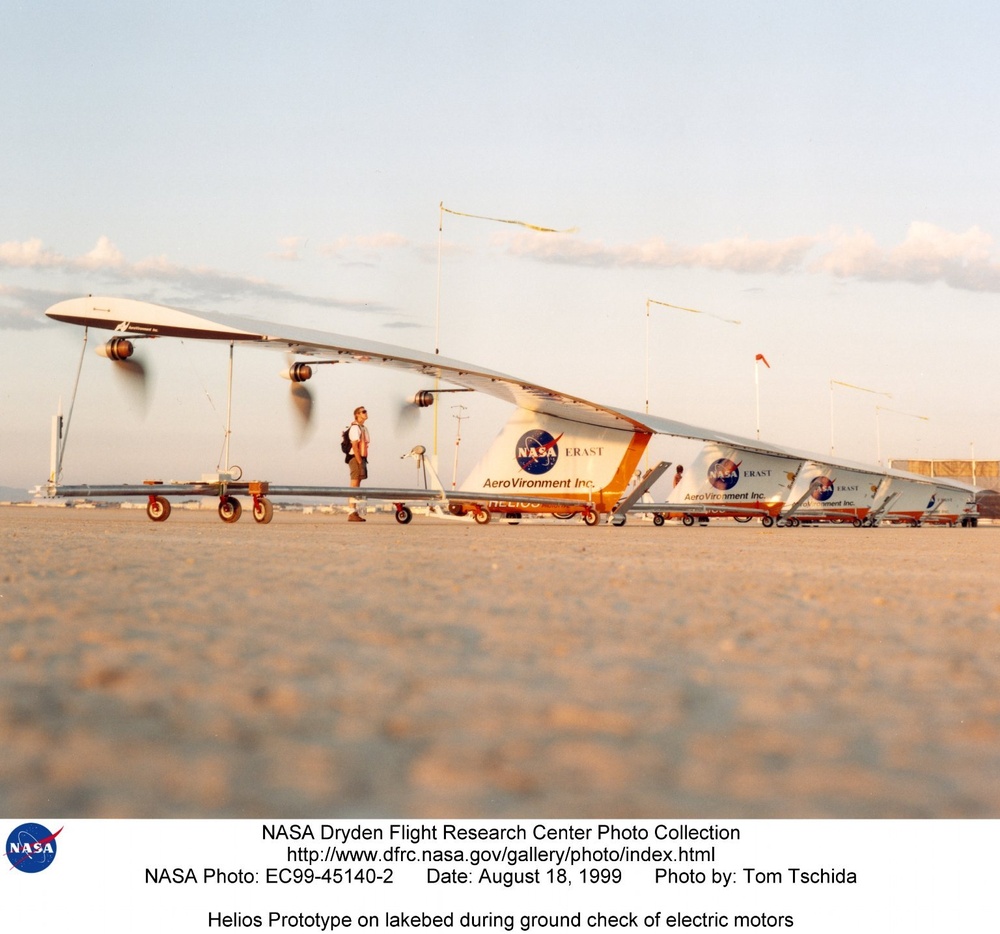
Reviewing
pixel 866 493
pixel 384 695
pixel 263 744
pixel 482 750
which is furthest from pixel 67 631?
pixel 866 493

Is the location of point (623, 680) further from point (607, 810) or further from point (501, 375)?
point (501, 375)

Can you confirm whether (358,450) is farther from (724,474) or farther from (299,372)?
(724,474)

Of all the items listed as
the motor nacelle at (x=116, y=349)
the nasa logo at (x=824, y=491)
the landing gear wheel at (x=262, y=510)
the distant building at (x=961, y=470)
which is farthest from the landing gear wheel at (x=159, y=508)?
the distant building at (x=961, y=470)

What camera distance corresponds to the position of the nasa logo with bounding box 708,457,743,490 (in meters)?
33.4

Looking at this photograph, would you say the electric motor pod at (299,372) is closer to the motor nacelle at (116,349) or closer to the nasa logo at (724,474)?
the motor nacelle at (116,349)

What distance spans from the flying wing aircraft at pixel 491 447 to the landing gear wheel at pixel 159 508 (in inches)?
0.6

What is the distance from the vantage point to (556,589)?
426 centimetres

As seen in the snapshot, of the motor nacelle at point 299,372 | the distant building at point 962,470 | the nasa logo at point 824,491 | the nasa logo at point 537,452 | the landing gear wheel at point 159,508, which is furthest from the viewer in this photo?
the distant building at point 962,470

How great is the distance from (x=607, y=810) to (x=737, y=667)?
45.5 inches

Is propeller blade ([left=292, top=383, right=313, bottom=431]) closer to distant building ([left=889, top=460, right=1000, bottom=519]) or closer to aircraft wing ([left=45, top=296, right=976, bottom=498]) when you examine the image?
aircraft wing ([left=45, top=296, right=976, bottom=498])

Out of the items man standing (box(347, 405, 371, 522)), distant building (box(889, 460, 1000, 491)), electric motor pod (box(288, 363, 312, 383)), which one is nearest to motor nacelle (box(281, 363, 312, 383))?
electric motor pod (box(288, 363, 312, 383))

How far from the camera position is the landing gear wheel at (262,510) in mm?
14992
